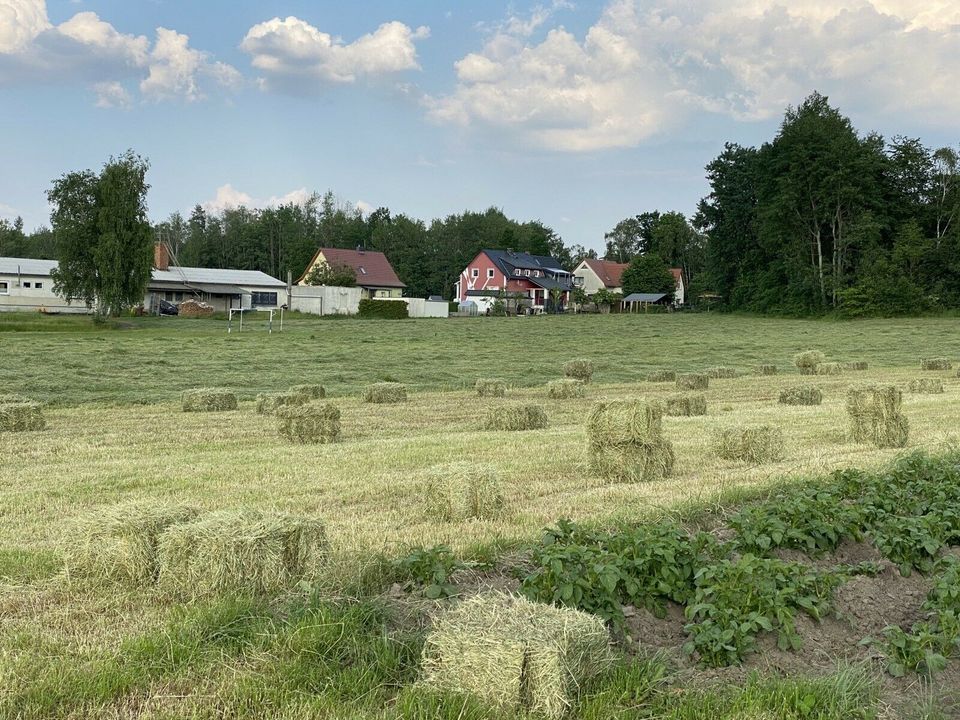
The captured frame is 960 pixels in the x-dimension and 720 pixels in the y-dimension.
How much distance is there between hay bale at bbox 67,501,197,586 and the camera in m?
6.60

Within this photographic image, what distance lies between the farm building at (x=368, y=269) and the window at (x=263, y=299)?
32.1ft

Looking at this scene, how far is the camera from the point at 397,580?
255 inches

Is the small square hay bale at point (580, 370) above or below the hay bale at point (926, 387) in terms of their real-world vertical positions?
above

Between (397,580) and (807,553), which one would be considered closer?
(397,580)

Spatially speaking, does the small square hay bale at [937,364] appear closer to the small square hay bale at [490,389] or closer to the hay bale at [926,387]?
the hay bale at [926,387]

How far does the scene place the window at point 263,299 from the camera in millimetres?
88562

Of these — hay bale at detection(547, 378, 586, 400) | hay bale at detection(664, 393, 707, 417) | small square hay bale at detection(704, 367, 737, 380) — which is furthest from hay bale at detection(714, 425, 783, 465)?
small square hay bale at detection(704, 367, 737, 380)

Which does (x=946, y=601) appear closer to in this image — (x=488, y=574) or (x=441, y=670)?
(x=488, y=574)

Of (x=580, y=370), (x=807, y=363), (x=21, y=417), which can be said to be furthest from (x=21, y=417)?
(x=807, y=363)

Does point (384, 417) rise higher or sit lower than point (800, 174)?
lower

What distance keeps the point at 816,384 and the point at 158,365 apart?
22.0 metres

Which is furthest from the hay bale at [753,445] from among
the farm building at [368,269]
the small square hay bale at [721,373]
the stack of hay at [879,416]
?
the farm building at [368,269]

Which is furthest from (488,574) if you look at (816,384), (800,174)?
(800,174)

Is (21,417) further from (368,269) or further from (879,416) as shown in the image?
(368,269)
